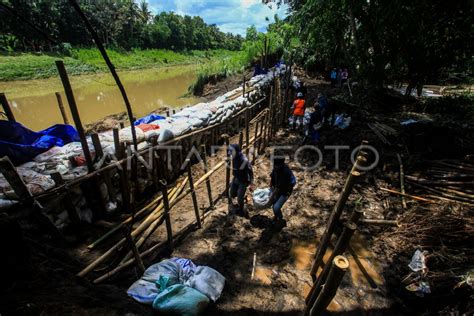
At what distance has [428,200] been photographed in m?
4.12

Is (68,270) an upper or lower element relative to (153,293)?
upper

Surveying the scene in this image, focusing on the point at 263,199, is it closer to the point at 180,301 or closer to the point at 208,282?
the point at 208,282

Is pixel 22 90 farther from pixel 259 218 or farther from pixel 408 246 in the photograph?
pixel 408 246

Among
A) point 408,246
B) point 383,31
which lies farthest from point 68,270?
point 383,31

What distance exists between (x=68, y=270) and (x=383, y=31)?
9.32m

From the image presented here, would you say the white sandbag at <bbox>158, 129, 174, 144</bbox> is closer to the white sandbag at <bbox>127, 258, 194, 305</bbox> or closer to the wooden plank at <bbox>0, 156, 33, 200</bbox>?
the wooden plank at <bbox>0, 156, 33, 200</bbox>

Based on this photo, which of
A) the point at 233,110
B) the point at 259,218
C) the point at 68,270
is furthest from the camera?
the point at 233,110

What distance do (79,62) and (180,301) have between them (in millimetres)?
28600

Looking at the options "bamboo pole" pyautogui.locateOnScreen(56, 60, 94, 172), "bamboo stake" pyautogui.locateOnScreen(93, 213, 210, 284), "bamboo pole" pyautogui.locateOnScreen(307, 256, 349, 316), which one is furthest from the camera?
"bamboo pole" pyautogui.locateOnScreen(56, 60, 94, 172)

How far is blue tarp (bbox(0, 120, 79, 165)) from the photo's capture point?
3.64 m

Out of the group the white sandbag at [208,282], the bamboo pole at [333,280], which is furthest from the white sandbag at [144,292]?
the bamboo pole at [333,280]

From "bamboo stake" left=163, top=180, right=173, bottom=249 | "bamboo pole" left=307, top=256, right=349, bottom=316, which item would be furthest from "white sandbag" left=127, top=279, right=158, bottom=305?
"bamboo pole" left=307, top=256, right=349, bottom=316

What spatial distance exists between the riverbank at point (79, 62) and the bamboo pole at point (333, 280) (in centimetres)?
1813

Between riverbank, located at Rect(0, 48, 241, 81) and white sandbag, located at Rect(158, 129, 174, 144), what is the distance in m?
14.5
